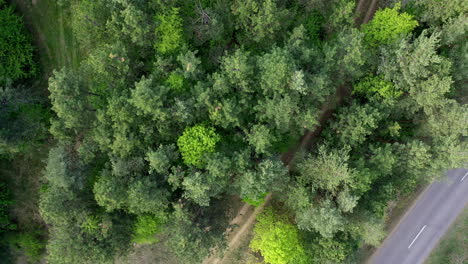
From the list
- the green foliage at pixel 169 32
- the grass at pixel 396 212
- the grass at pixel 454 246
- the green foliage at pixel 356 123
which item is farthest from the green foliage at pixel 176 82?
the grass at pixel 454 246

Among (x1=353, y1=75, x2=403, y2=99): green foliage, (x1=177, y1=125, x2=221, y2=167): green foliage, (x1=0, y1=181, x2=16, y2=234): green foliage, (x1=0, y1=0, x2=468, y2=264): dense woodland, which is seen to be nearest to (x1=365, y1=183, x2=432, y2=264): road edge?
(x1=0, y1=0, x2=468, y2=264): dense woodland

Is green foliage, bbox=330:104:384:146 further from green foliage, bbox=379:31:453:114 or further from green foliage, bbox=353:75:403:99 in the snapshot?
green foliage, bbox=379:31:453:114

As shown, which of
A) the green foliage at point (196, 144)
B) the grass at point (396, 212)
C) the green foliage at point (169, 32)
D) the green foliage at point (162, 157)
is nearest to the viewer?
the green foliage at point (162, 157)

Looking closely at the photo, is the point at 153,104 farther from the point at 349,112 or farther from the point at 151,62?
the point at 349,112

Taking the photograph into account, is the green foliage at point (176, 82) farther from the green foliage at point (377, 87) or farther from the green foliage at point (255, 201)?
the green foliage at point (377, 87)

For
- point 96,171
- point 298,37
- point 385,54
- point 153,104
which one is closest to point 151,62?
point 153,104

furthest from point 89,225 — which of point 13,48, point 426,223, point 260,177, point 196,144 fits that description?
point 426,223

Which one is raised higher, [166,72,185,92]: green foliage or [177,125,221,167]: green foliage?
[166,72,185,92]: green foliage
